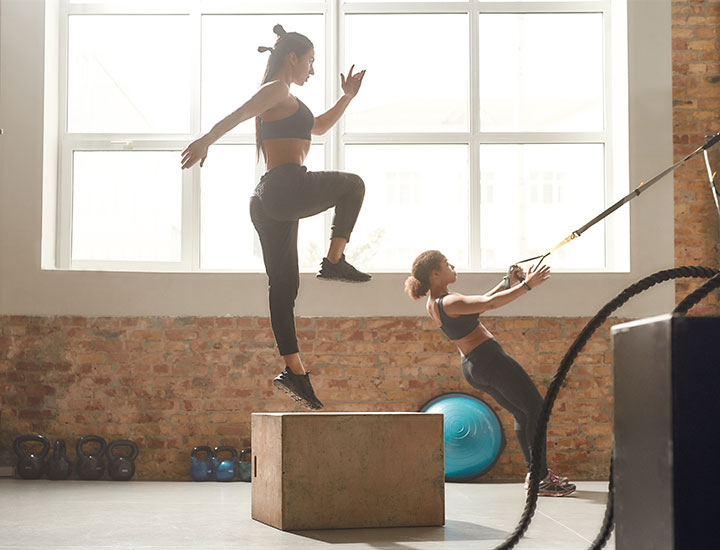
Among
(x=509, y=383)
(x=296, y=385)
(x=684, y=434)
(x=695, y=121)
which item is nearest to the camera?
(x=684, y=434)

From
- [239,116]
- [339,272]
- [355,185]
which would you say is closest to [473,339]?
[339,272]

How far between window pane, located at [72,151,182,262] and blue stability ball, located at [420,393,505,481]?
2.42m

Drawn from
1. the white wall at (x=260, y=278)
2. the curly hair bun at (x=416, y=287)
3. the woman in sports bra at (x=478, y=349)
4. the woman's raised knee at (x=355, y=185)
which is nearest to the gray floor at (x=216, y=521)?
the woman in sports bra at (x=478, y=349)

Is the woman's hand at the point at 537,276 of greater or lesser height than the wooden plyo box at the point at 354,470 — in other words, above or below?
above

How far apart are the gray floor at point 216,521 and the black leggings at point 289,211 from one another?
89 cm

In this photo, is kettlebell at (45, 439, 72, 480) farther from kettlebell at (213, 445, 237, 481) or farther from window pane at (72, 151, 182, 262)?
window pane at (72, 151, 182, 262)

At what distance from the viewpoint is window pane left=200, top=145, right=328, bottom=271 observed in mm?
7008

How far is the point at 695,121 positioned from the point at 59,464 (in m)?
5.24

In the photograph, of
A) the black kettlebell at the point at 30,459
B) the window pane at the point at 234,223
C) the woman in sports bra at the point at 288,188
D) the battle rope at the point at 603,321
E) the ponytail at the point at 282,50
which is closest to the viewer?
the battle rope at the point at 603,321

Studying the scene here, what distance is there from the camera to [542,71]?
7.18 m

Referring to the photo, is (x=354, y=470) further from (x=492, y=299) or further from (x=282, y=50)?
(x=282, y=50)

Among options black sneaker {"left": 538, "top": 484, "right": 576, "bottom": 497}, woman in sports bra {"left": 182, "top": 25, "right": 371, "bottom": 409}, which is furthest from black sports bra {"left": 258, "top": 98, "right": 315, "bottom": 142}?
black sneaker {"left": 538, "top": 484, "right": 576, "bottom": 497}

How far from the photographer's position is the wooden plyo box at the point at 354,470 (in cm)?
406

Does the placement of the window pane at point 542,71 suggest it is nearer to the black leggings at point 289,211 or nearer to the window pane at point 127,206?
the window pane at point 127,206
